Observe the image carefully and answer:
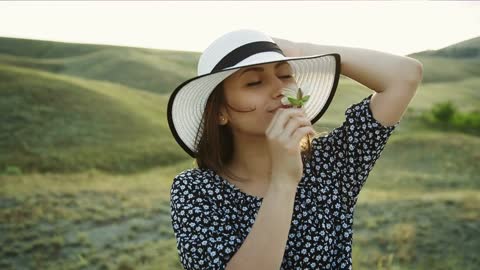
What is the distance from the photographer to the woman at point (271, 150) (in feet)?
5.70

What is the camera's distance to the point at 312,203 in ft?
6.71

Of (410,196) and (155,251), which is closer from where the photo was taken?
(155,251)

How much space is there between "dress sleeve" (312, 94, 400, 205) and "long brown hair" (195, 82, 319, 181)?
0.07m

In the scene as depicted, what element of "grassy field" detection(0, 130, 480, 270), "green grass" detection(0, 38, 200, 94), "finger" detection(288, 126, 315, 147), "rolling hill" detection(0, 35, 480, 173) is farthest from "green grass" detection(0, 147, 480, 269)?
"green grass" detection(0, 38, 200, 94)

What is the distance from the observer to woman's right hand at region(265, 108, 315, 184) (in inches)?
67.6

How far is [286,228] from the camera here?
169cm

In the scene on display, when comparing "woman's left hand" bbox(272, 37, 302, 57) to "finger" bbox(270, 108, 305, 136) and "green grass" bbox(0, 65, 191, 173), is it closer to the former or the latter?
"finger" bbox(270, 108, 305, 136)

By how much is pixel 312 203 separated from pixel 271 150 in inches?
15.7

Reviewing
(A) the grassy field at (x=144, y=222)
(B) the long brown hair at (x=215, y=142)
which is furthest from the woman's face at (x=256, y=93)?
(A) the grassy field at (x=144, y=222)

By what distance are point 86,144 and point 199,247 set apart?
8.09 metres

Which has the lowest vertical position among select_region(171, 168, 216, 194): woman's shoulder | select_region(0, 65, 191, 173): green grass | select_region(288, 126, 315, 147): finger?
select_region(0, 65, 191, 173): green grass

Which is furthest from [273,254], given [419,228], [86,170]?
[86,170]

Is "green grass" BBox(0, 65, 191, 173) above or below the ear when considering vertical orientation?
below

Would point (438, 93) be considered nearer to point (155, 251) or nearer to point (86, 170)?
point (86, 170)
